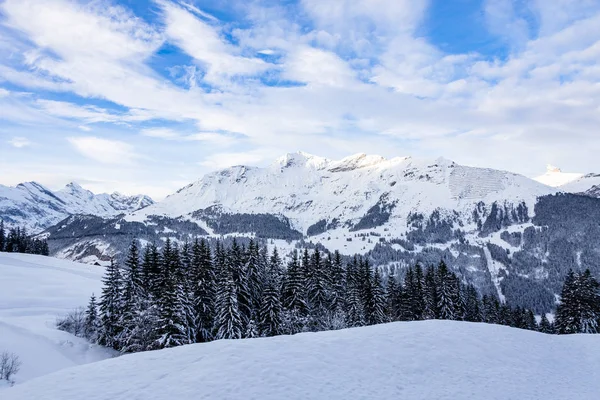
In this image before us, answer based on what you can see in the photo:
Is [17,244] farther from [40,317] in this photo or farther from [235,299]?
[235,299]

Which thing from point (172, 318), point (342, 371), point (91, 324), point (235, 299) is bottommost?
point (91, 324)

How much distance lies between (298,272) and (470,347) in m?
32.0

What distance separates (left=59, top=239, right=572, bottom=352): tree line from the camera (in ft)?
141

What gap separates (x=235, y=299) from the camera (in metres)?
46.0

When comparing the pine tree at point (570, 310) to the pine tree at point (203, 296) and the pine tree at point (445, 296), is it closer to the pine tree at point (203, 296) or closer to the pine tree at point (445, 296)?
the pine tree at point (445, 296)

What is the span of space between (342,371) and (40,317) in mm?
51200

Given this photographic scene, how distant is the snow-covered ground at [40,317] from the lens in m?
37.1

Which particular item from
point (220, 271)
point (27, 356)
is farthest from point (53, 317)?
point (220, 271)

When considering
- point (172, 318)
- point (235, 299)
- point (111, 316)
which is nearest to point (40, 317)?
point (111, 316)

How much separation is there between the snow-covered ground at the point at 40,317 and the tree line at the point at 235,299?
432 centimetres

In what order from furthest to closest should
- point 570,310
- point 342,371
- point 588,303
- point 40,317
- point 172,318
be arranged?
point 570,310
point 588,303
point 40,317
point 172,318
point 342,371

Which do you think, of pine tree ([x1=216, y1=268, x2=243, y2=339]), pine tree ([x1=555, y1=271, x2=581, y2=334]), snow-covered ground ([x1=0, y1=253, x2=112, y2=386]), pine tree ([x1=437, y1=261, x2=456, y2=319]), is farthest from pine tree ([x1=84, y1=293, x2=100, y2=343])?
pine tree ([x1=555, y1=271, x2=581, y2=334])

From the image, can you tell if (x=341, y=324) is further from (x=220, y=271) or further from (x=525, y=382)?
(x=525, y=382)

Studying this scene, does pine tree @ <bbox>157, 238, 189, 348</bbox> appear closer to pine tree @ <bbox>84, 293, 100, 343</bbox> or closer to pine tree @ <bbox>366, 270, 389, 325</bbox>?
pine tree @ <bbox>84, 293, 100, 343</bbox>
